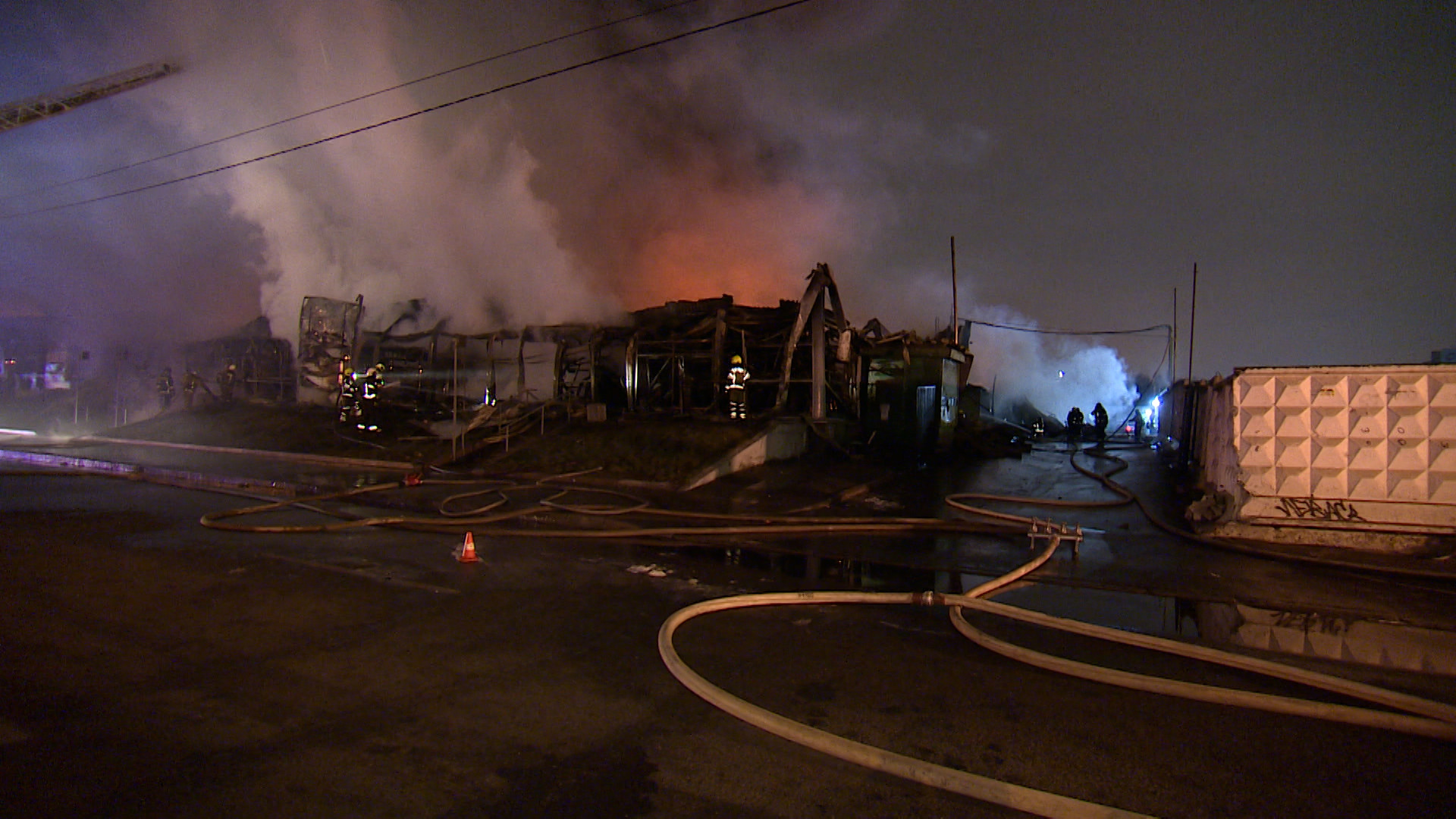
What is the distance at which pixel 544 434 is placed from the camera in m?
16.9

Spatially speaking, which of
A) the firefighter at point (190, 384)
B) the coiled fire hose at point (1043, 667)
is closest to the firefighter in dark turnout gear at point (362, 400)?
the firefighter at point (190, 384)

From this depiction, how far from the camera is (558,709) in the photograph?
12.5ft

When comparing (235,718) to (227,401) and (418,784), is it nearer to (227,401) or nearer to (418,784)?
(418,784)

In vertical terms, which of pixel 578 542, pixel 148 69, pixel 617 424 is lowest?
pixel 578 542

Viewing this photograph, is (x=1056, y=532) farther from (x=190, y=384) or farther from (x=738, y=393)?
(x=190, y=384)

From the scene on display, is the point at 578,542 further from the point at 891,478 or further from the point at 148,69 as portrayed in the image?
the point at 148,69

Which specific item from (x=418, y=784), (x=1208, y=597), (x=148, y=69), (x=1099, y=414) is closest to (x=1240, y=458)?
(x=1208, y=597)

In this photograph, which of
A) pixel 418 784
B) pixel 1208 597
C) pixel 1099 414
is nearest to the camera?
pixel 418 784

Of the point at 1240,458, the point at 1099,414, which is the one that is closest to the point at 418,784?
the point at 1240,458

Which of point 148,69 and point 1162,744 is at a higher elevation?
point 148,69

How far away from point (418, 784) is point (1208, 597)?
6894mm

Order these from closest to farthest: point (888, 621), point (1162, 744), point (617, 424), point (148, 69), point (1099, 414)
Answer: point (1162, 744) → point (888, 621) → point (617, 424) → point (1099, 414) → point (148, 69)

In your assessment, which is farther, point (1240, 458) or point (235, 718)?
point (1240, 458)

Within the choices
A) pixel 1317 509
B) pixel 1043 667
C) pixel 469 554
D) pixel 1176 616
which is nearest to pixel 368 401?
pixel 469 554
